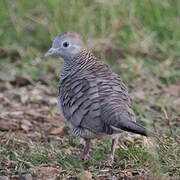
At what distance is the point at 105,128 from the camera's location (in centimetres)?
530

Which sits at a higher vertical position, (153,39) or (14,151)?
(153,39)

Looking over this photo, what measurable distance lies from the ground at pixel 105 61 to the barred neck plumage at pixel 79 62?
2.72 feet

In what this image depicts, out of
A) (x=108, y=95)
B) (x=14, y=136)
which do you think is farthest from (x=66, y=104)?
(x=14, y=136)

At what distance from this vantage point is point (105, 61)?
9.45 m

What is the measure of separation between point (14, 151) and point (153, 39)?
172 inches

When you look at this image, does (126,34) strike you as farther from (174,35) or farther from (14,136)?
(14,136)

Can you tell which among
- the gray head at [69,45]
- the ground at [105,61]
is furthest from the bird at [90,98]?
the ground at [105,61]

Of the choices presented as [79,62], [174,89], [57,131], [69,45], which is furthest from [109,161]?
[174,89]

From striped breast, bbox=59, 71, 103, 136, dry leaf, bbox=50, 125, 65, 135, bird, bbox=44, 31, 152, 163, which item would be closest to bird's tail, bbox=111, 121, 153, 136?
bird, bbox=44, 31, 152, 163

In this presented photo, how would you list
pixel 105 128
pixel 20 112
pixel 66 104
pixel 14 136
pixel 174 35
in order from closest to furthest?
pixel 105 128, pixel 66 104, pixel 14 136, pixel 20 112, pixel 174 35

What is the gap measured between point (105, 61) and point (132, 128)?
4635 millimetres

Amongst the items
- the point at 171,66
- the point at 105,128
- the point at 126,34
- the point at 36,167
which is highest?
the point at 126,34

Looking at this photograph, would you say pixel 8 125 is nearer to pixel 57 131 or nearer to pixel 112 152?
pixel 57 131

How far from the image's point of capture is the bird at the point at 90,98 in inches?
206
